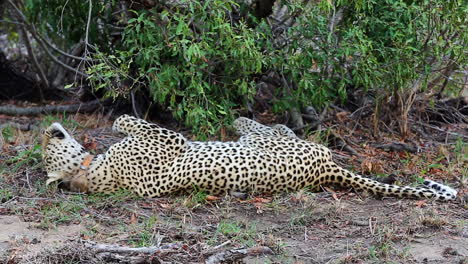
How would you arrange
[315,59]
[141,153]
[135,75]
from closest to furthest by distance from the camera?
1. [141,153]
2. [315,59]
3. [135,75]

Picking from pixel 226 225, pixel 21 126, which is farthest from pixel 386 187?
pixel 21 126

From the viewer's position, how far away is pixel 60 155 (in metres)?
6.05

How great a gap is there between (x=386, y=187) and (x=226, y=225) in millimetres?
1539

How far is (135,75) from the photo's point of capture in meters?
7.48

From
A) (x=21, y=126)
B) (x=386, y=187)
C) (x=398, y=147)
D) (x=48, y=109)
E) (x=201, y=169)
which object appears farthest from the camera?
(x=48, y=109)

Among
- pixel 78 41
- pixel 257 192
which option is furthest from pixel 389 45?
pixel 78 41

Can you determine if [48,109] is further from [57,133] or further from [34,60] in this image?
[57,133]

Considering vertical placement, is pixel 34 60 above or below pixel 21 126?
above

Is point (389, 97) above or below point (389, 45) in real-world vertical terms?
below

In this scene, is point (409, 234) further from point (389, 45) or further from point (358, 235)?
point (389, 45)

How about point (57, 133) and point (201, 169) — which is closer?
point (201, 169)

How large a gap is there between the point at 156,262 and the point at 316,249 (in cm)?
117

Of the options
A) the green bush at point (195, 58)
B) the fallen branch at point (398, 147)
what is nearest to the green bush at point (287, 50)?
the green bush at point (195, 58)

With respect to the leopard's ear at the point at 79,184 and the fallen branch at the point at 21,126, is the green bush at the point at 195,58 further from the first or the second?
the fallen branch at the point at 21,126
